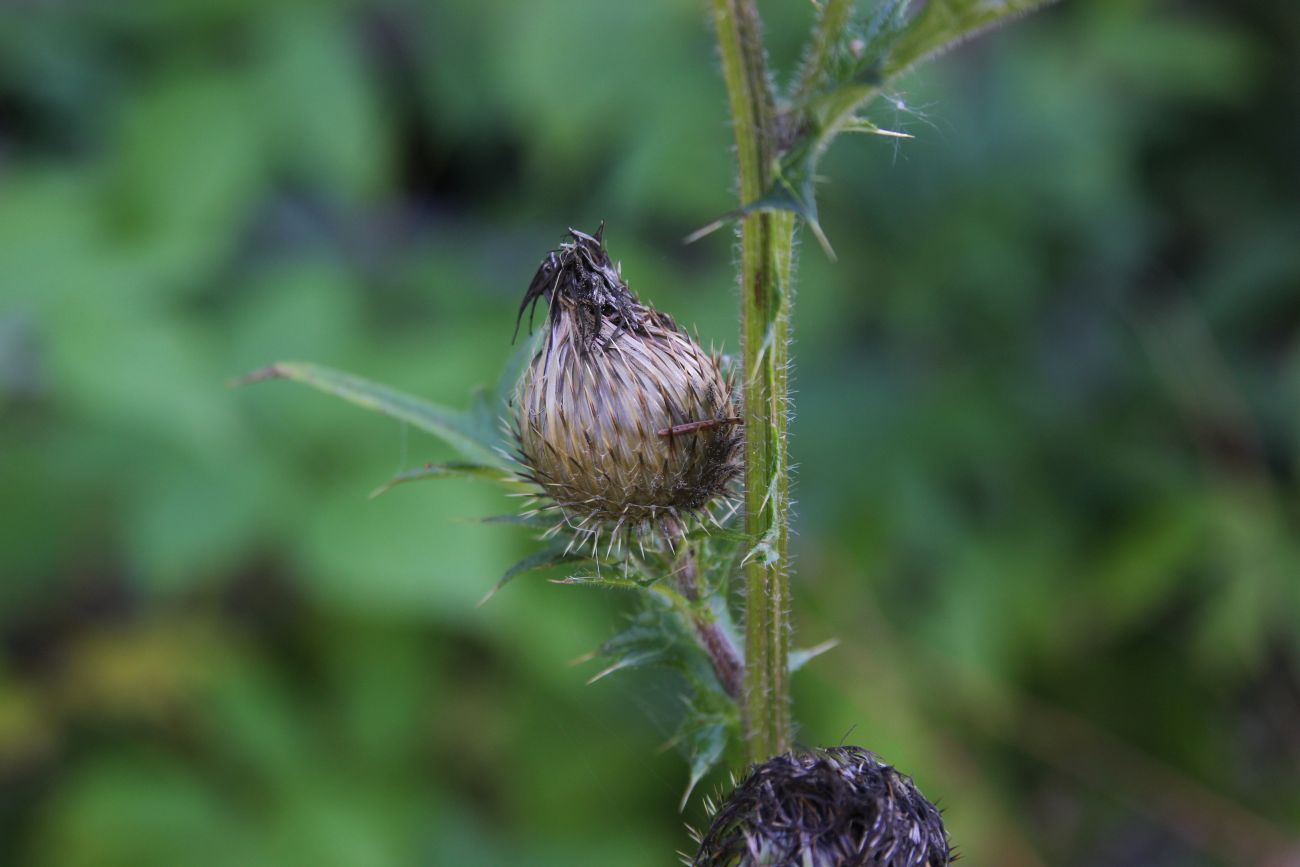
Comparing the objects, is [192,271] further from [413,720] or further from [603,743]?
[603,743]

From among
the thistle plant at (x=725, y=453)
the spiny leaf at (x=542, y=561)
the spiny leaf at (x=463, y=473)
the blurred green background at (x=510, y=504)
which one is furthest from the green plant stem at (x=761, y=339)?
the blurred green background at (x=510, y=504)

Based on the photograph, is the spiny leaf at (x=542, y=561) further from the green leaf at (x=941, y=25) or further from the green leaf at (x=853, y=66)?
the green leaf at (x=941, y=25)

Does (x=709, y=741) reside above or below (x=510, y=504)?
below

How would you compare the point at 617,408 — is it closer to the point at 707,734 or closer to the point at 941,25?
the point at 707,734

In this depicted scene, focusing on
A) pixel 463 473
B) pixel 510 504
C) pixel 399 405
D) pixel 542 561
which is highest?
pixel 510 504

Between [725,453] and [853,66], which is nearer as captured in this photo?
[853,66]

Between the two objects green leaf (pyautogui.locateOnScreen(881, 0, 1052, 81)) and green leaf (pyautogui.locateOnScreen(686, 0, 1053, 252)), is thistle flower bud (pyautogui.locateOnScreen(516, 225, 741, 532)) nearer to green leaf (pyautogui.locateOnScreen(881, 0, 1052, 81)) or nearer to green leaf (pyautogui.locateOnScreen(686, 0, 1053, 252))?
green leaf (pyautogui.locateOnScreen(686, 0, 1053, 252))

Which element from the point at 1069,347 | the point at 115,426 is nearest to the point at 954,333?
the point at 1069,347

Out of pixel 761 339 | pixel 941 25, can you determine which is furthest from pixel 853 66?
pixel 761 339
